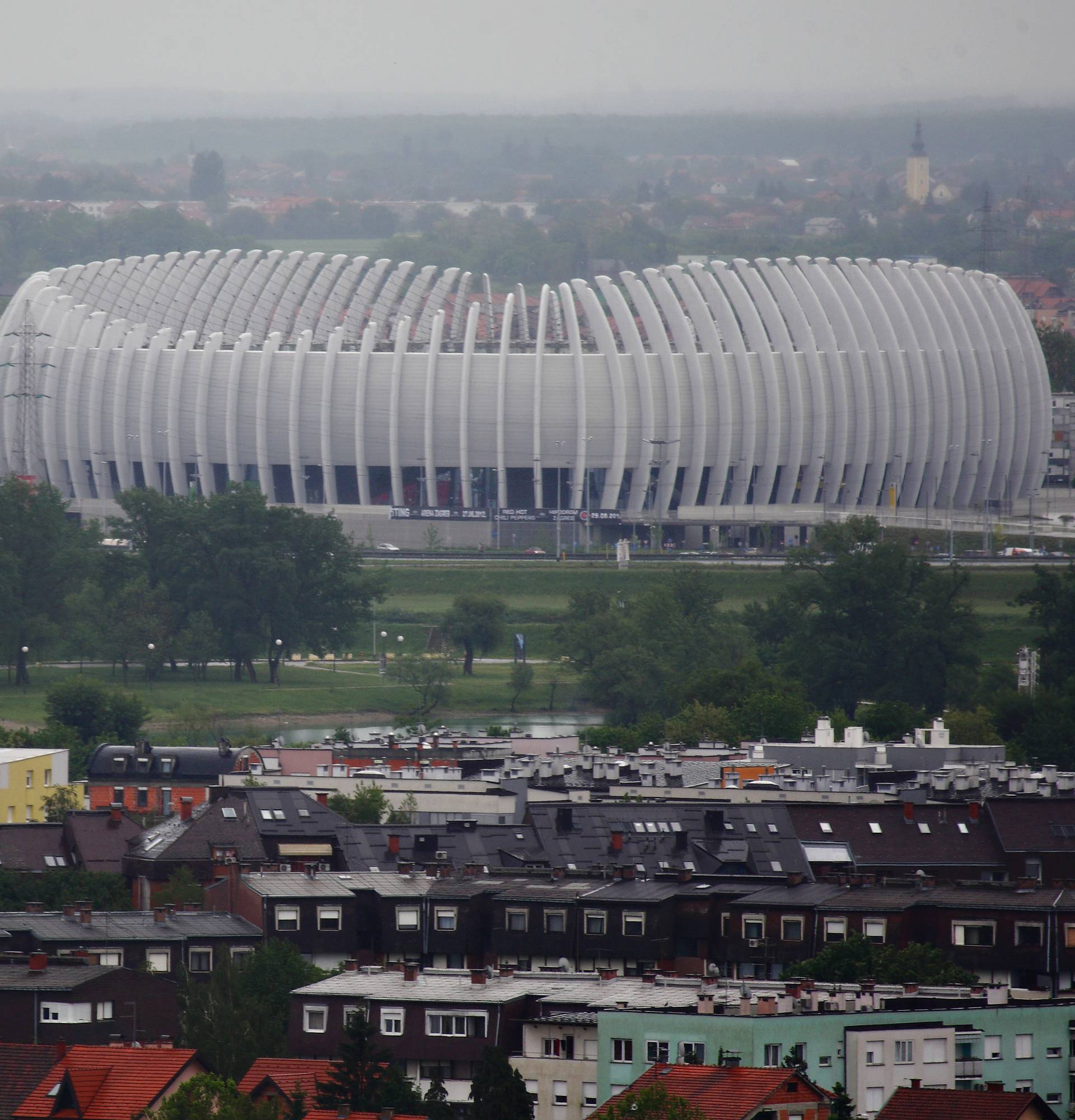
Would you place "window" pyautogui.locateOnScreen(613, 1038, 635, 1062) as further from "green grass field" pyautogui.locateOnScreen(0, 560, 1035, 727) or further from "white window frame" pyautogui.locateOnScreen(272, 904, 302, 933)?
"green grass field" pyautogui.locateOnScreen(0, 560, 1035, 727)


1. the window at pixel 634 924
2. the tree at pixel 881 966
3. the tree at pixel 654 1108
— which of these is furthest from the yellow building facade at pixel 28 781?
the tree at pixel 654 1108

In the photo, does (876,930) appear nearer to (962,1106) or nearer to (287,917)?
(287,917)

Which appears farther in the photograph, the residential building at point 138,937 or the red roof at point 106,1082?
the residential building at point 138,937

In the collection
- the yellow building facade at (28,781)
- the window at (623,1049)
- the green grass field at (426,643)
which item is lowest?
the green grass field at (426,643)

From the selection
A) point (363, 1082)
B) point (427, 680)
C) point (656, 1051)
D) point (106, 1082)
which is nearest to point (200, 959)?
point (106, 1082)

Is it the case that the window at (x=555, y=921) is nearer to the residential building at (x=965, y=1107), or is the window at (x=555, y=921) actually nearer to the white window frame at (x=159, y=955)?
the white window frame at (x=159, y=955)

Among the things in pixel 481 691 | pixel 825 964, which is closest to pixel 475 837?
pixel 825 964

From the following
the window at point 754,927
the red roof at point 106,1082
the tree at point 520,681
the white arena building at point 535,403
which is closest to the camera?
the red roof at point 106,1082
